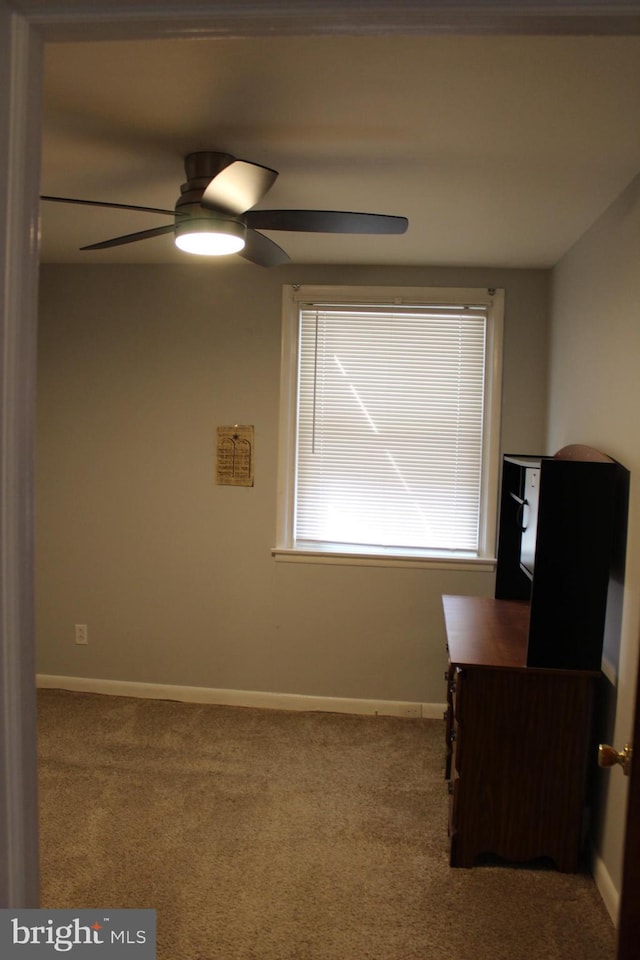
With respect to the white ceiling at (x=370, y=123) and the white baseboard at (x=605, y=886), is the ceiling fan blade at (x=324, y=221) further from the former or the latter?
the white baseboard at (x=605, y=886)

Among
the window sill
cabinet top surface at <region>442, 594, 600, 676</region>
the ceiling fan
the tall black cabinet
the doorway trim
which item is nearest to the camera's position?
the doorway trim

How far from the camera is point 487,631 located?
2811 millimetres

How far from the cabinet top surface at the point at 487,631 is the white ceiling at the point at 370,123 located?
5.41 ft

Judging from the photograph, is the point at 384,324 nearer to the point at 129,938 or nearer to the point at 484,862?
→ the point at 484,862

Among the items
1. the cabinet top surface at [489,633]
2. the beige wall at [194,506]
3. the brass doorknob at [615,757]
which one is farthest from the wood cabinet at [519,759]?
the beige wall at [194,506]

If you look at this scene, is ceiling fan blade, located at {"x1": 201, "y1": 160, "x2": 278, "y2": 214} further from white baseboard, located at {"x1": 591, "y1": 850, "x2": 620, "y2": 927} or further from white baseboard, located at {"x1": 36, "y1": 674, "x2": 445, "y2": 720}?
white baseboard, located at {"x1": 36, "y1": 674, "x2": 445, "y2": 720}

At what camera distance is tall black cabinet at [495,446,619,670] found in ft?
7.66

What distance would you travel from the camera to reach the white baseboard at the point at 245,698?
3852 mm

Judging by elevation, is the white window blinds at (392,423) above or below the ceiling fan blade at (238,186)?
below

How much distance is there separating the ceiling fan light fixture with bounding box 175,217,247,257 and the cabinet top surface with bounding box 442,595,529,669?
162 centimetres

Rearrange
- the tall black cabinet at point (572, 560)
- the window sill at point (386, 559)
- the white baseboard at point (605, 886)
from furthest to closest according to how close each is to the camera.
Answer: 1. the window sill at point (386, 559)
2. the tall black cabinet at point (572, 560)
3. the white baseboard at point (605, 886)

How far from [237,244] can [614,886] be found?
2407 mm

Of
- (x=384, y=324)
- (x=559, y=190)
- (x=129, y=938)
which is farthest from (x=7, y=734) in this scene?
(x=384, y=324)

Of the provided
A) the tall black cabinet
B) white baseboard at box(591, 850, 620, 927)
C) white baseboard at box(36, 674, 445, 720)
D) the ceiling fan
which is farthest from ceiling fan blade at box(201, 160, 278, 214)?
white baseboard at box(36, 674, 445, 720)
